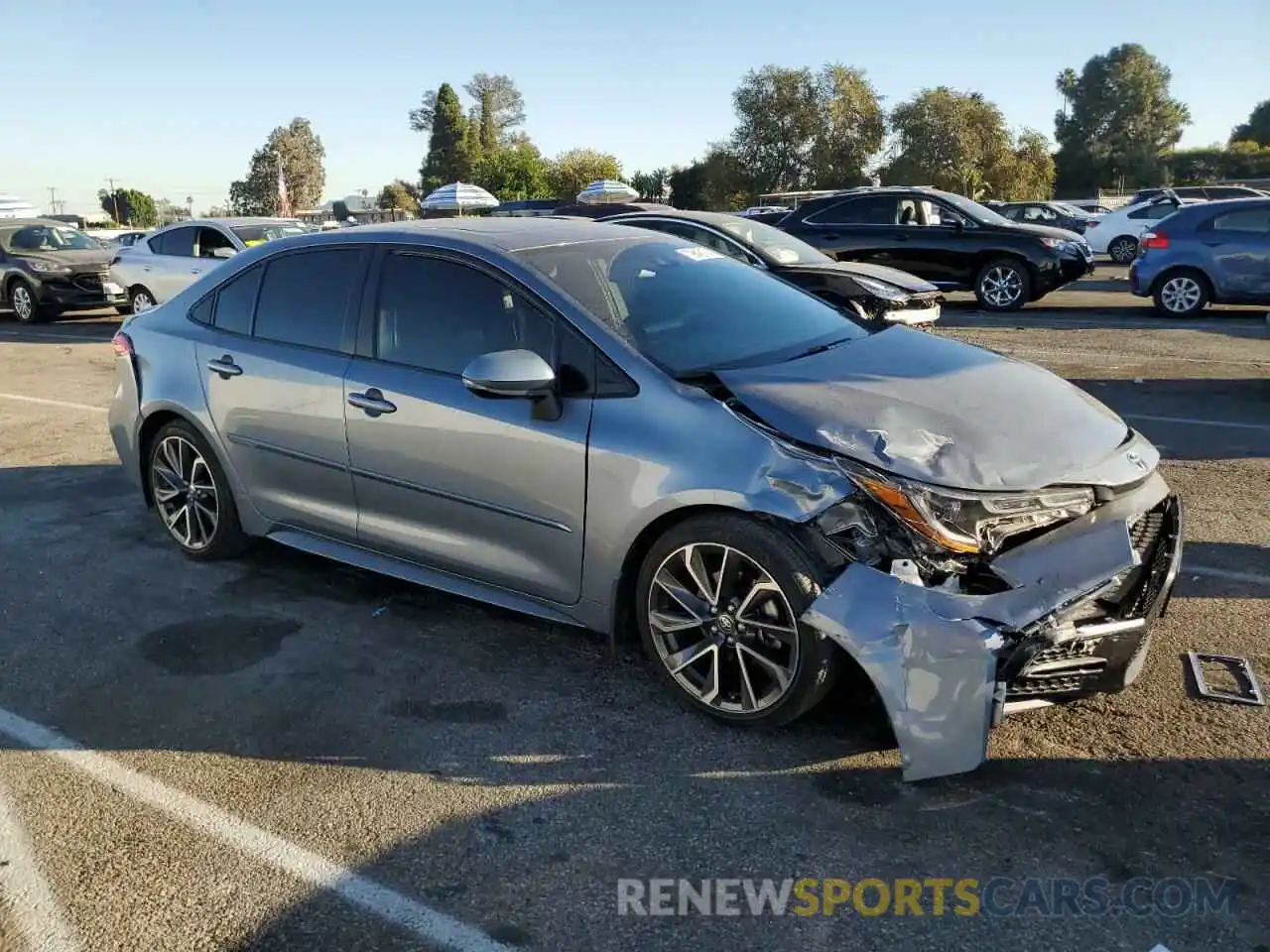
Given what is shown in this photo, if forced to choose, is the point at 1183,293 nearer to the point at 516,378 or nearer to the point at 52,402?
the point at 516,378

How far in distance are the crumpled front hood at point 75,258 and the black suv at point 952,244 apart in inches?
439

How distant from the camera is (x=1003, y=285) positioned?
14.8 m

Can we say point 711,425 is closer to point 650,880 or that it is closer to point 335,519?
point 650,880

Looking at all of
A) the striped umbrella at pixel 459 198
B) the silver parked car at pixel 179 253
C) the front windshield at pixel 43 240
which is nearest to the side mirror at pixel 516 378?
the silver parked car at pixel 179 253

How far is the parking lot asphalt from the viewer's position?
2645 mm

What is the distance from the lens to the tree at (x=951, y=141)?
5394 centimetres

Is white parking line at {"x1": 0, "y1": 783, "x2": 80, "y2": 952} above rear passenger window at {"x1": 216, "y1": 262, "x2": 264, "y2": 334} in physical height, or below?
below

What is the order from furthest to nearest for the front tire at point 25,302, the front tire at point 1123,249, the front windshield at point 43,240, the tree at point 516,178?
the tree at point 516,178 → the front tire at point 1123,249 → the front windshield at point 43,240 → the front tire at point 25,302

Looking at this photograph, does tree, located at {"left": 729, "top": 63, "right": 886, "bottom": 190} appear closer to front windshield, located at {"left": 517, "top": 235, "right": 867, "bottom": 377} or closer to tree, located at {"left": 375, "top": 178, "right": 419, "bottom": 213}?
tree, located at {"left": 375, "top": 178, "right": 419, "bottom": 213}

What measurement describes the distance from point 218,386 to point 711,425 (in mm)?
2632

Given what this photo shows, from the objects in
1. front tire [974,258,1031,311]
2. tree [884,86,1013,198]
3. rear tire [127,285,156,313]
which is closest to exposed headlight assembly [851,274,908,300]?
front tire [974,258,1031,311]

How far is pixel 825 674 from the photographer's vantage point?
3.25 metres

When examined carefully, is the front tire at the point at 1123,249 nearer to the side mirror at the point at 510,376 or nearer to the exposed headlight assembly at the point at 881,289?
the exposed headlight assembly at the point at 881,289

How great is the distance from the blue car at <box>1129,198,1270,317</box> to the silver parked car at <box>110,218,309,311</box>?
11.0m
